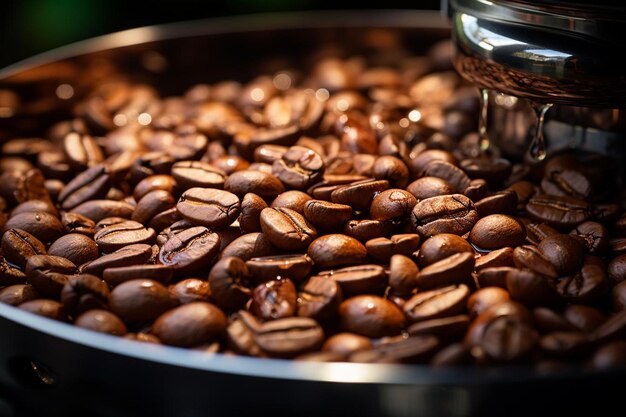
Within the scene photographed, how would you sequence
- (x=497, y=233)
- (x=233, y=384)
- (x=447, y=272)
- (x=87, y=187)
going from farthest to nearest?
1. (x=87, y=187)
2. (x=497, y=233)
3. (x=447, y=272)
4. (x=233, y=384)

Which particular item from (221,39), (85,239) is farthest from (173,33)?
(85,239)

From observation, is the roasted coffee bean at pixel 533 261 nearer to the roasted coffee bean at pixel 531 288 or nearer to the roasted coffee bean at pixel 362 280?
the roasted coffee bean at pixel 531 288

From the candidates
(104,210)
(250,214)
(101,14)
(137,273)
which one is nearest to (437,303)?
(250,214)

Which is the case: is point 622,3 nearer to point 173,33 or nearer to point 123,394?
point 123,394

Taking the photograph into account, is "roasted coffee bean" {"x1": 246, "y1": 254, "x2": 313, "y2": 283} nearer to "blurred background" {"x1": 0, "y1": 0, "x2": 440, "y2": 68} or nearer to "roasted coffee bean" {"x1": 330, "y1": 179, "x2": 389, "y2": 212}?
"roasted coffee bean" {"x1": 330, "y1": 179, "x2": 389, "y2": 212}

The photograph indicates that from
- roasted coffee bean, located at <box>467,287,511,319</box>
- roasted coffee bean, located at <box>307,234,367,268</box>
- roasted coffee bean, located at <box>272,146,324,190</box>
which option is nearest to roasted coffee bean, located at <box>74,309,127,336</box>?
roasted coffee bean, located at <box>307,234,367,268</box>

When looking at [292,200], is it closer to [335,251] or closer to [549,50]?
[335,251]
